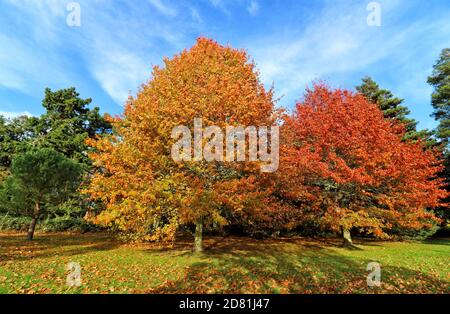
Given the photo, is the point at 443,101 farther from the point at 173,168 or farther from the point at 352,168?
the point at 173,168

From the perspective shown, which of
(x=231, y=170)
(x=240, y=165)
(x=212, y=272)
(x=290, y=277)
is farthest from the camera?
(x=231, y=170)

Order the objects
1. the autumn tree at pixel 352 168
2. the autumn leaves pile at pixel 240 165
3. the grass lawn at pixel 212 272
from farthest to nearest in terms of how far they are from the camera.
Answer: the autumn tree at pixel 352 168 < the autumn leaves pile at pixel 240 165 < the grass lawn at pixel 212 272

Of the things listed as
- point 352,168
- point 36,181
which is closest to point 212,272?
point 352,168

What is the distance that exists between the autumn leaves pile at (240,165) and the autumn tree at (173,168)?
6cm

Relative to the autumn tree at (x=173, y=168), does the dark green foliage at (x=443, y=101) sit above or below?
above

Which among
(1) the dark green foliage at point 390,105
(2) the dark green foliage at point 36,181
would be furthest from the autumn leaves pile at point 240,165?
(1) the dark green foliage at point 390,105

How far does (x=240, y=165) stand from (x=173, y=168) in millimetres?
3205

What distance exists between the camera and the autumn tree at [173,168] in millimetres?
11719

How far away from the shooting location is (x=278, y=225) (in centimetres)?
2192

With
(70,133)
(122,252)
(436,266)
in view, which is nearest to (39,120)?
(70,133)

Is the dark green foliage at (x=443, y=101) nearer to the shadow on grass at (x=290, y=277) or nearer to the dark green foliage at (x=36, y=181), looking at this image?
the shadow on grass at (x=290, y=277)

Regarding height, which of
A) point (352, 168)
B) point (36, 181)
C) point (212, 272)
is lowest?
point (212, 272)

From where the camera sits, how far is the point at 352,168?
18.4m

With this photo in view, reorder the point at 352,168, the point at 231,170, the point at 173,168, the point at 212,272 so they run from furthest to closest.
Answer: the point at 352,168, the point at 231,170, the point at 173,168, the point at 212,272
